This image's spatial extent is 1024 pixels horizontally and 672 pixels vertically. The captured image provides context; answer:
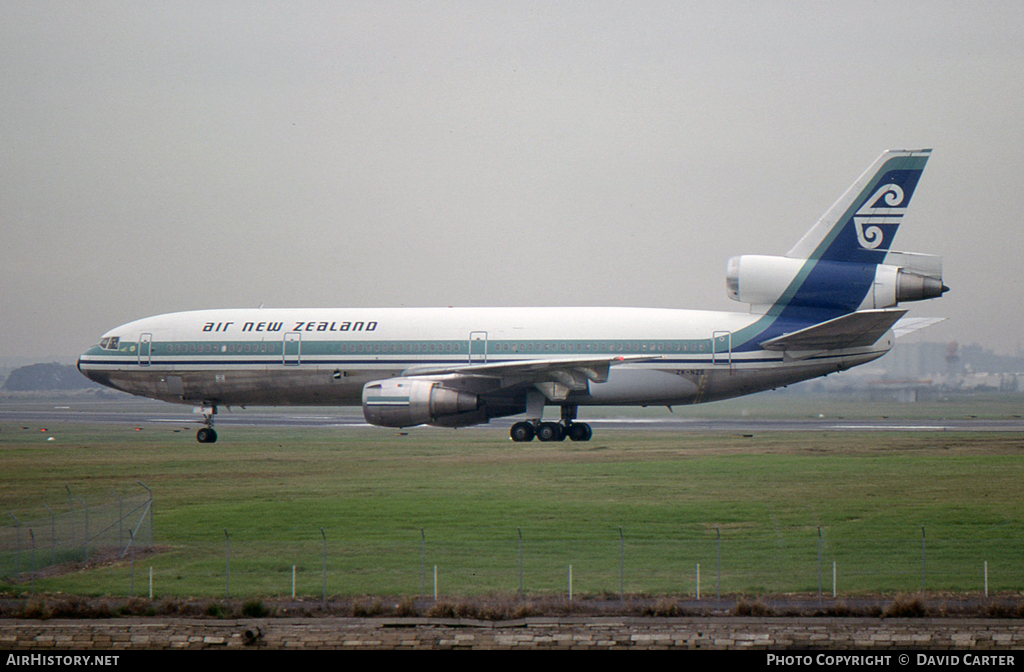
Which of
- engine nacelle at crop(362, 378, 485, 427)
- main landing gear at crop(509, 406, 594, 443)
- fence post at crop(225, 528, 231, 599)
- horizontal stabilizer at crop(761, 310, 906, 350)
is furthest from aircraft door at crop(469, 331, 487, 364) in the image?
fence post at crop(225, 528, 231, 599)

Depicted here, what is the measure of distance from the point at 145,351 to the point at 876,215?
98.3ft

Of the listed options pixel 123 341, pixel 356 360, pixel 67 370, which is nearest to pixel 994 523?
pixel 356 360

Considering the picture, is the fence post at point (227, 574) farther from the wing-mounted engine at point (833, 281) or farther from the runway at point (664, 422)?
the runway at point (664, 422)

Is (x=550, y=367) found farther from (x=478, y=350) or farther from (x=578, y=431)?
(x=578, y=431)

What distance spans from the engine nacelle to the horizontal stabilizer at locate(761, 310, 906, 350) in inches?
468

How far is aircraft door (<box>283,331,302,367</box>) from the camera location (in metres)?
38.7

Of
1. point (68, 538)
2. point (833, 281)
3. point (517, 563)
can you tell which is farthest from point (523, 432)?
point (68, 538)

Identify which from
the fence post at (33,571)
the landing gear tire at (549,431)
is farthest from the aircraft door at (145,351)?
the fence post at (33,571)

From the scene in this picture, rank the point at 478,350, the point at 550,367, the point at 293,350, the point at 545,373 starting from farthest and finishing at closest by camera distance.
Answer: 1. the point at 293,350
2. the point at 478,350
3. the point at 545,373
4. the point at 550,367

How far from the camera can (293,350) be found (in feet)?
127

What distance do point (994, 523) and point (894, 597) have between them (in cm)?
798

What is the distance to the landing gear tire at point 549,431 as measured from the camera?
1494 inches

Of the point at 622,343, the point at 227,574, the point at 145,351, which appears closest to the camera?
the point at 227,574
